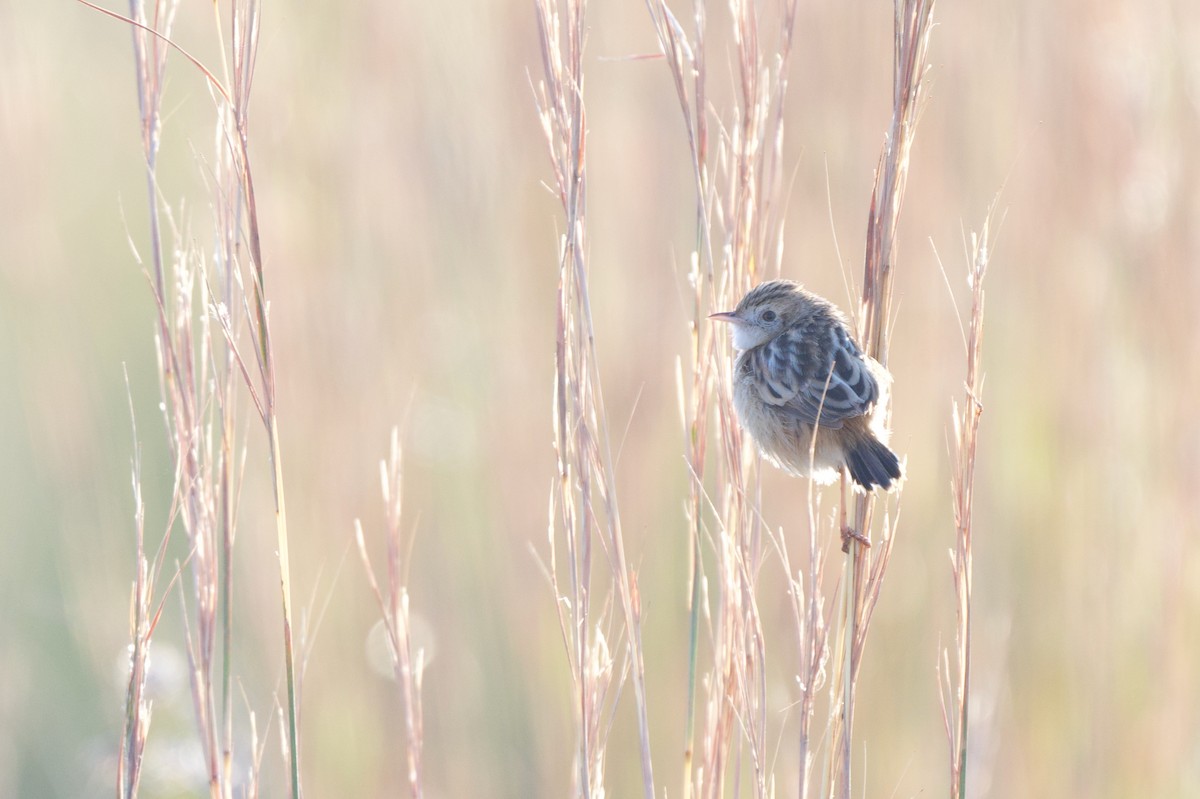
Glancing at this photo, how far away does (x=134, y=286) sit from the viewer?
14.5 ft

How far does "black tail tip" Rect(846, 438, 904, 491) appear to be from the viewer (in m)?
1.86

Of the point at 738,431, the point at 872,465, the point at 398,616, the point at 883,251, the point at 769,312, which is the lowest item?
the point at 398,616

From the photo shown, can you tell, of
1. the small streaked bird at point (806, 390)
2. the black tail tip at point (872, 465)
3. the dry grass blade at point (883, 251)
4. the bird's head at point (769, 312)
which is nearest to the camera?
the dry grass blade at point (883, 251)

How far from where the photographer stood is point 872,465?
6.30 ft

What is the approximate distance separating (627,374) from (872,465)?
143 centimetres

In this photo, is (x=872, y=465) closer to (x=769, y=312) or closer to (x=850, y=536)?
(x=850, y=536)

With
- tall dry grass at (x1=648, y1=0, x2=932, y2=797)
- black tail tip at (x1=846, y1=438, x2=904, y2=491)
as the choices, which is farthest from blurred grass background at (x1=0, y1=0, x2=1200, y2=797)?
tall dry grass at (x1=648, y1=0, x2=932, y2=797)

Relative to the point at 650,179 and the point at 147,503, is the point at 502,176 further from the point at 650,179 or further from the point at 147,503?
the point at 147,503

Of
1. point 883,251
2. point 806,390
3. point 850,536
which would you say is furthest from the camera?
point 806,390

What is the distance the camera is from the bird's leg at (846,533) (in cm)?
164

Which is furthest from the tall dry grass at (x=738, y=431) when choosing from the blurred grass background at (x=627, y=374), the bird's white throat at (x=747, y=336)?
the blurred grass background at (x=627, y=374)

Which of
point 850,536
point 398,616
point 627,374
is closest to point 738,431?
point 850,536

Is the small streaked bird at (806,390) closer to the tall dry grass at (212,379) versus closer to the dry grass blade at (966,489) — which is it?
the dry grass blade at (966,489)

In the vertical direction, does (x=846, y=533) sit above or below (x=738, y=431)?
below
